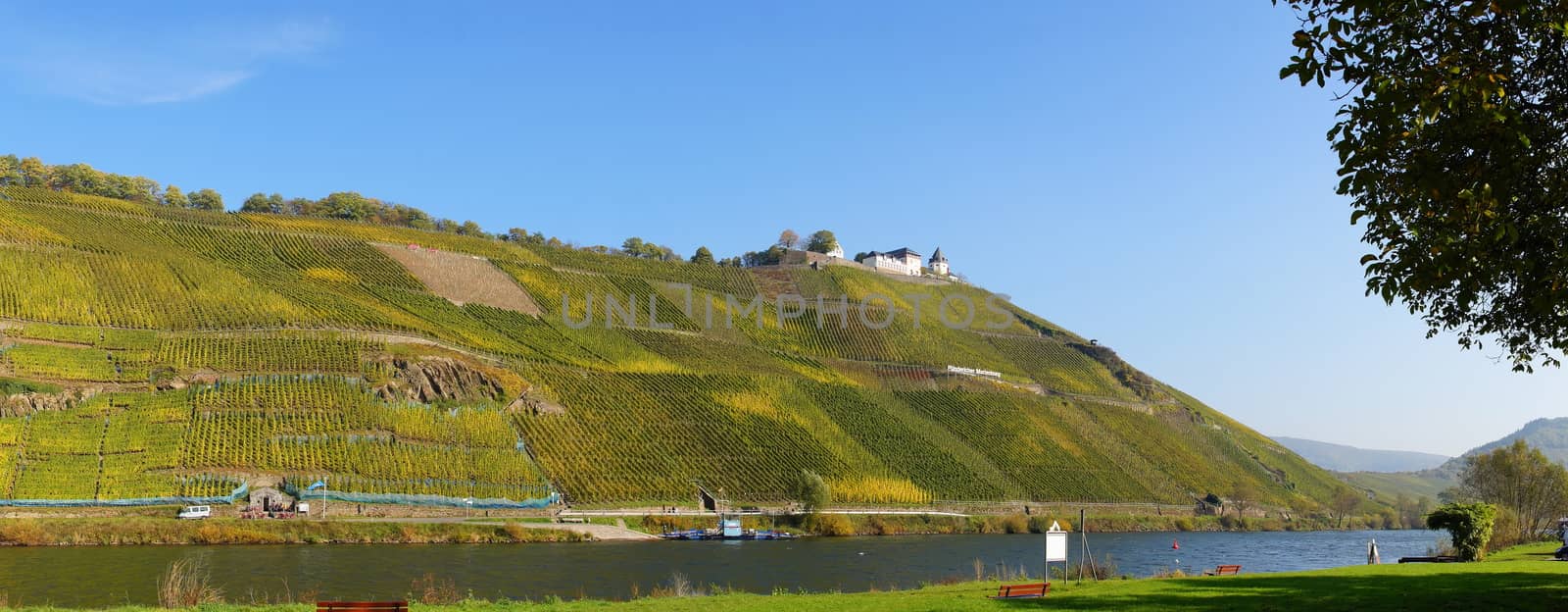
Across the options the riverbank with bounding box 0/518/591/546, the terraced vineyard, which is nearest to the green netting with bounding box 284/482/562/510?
the terraced vineyard

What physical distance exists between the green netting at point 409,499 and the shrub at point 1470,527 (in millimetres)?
54451

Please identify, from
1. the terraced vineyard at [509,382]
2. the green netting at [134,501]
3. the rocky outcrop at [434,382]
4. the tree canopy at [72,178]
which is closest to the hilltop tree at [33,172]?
the tree canopy at [72,178]

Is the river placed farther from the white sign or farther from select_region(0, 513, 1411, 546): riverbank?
the white sign

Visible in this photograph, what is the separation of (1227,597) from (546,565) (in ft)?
119

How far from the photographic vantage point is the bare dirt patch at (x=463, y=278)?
387 ft

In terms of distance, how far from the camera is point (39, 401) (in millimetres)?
66062

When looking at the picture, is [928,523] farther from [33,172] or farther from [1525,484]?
[33,172]

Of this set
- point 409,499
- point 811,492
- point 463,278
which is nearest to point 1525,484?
point 811,492

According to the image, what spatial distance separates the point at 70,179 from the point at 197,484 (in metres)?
101

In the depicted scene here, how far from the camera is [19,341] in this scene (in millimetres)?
72312

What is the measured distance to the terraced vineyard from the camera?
6975cm

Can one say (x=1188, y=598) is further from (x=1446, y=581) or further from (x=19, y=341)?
(x=19, y=341)

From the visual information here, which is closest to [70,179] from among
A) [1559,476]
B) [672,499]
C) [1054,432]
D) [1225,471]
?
[672,499]

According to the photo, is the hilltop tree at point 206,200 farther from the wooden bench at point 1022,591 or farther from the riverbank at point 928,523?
the wooden bench at point 1022,591
